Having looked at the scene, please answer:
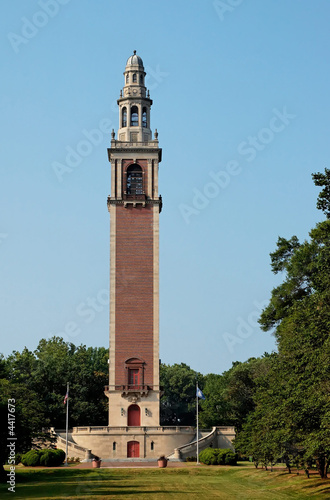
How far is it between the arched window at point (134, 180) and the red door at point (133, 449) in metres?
29.0

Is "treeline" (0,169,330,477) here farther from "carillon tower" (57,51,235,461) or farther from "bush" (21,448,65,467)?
"carillon tower" (57,51,235,461)

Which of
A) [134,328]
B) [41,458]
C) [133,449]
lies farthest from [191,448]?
[41,458]

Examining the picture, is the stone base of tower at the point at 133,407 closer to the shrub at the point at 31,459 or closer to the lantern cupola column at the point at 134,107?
the shrub at the point at 31,459

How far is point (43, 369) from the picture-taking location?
312 feet

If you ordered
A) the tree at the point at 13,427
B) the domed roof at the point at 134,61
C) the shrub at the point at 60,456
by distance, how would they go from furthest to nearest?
the domed roof at the point at 134,61 → the shrub at the point at 60,456 → the tree at the point at 13,427

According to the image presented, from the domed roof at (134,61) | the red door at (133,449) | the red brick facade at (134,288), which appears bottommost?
the red door at (133,449)

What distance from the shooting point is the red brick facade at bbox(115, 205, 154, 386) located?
84.7 metres

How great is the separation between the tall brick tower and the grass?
2049 cm

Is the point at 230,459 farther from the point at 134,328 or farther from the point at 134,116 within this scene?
the point at 134,116

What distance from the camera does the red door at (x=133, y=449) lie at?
8112cm

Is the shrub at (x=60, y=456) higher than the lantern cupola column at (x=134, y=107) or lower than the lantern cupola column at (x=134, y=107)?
lower

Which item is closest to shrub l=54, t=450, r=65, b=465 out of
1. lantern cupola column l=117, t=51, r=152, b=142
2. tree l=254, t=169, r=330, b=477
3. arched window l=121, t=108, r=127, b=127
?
tree l=254, t=169, r=330, b=477

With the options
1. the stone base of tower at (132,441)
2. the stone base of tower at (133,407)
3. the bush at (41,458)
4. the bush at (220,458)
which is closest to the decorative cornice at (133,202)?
the stone base of tower at (133,407)

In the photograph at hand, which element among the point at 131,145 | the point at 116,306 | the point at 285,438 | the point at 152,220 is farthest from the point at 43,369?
the point at 285,438
